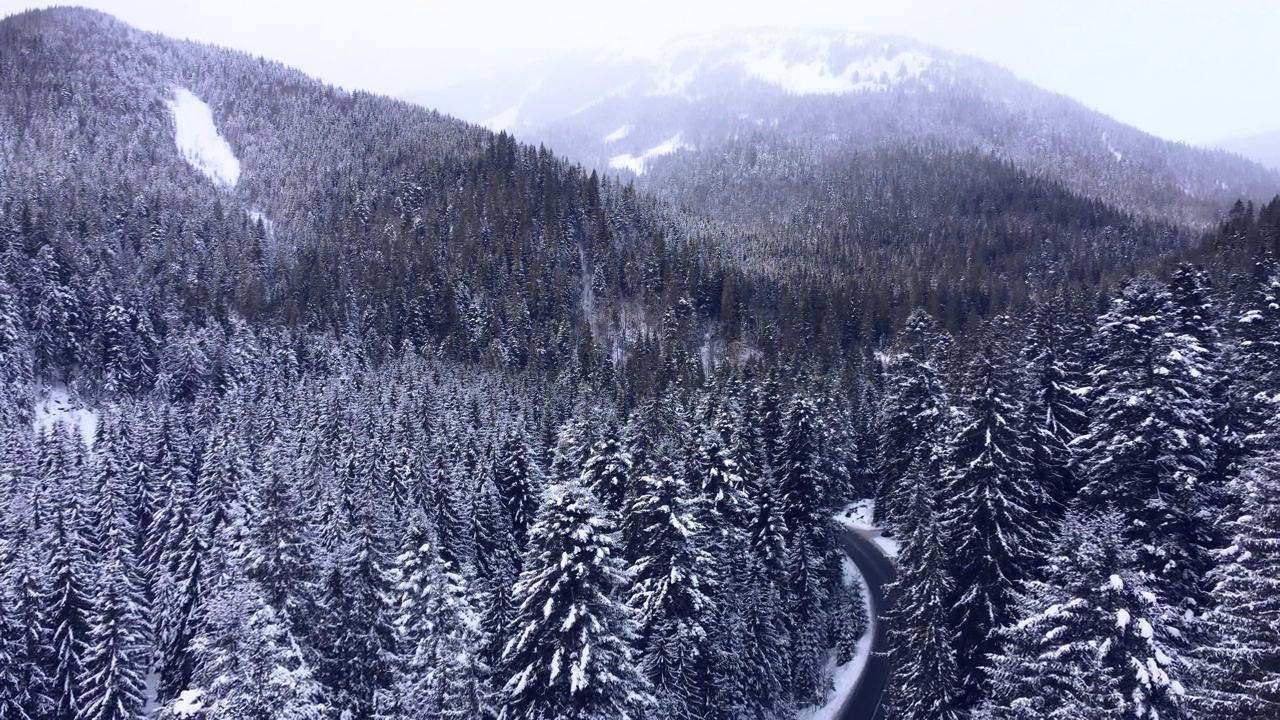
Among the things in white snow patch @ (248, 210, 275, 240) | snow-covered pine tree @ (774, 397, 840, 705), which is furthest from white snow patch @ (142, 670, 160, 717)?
white snow patch @ (248, 210, 275, 240)

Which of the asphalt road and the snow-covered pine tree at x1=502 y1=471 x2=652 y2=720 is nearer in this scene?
the snow-covered pine tree at x1=502 y1=471 x2=652 y2=720

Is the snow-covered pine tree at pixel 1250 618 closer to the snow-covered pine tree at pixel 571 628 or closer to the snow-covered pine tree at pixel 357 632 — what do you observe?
the snow-covered pine tree at pixel 571 628

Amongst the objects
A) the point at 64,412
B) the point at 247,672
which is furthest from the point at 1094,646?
the point at 64,412

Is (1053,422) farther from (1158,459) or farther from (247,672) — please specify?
(247,672)

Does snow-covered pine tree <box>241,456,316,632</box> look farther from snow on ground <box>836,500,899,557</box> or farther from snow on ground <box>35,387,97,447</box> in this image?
snow on ground <box>35,387,97,447</box>

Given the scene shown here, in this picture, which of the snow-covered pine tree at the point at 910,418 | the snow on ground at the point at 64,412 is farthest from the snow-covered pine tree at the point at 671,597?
the snow on ground at the point at 64,412

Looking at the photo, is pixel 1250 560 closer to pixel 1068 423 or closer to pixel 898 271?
pixel 1068 423
